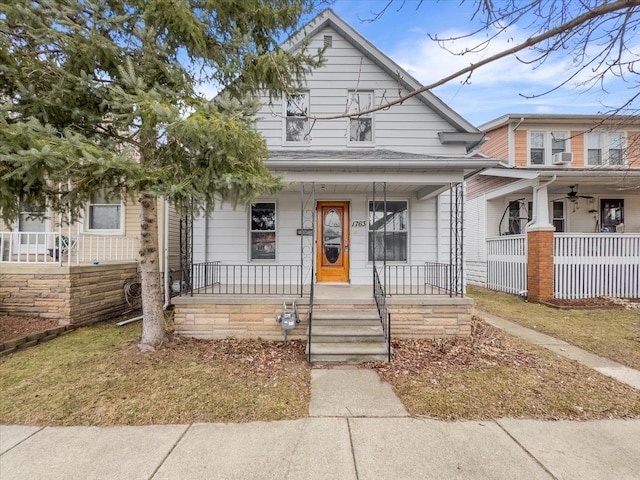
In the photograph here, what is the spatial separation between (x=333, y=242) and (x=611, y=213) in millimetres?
11890

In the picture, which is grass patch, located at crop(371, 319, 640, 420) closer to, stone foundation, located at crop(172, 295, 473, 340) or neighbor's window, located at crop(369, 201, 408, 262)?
stone foundation, located at crop(172, 295, 473, 340)

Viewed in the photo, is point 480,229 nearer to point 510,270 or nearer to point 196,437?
point 510,270

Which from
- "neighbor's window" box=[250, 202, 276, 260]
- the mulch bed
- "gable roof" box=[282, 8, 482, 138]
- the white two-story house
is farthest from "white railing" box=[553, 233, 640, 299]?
the mulch bed

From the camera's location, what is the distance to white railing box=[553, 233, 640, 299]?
952 centimetres

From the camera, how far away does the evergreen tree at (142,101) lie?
12.0 feet

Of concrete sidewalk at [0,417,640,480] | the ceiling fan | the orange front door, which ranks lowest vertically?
concrete sidewalk at [0,417,640,480]

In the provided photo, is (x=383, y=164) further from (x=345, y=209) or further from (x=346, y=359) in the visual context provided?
(x=346, y=359)

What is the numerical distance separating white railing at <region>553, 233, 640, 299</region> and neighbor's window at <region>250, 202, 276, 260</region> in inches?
327

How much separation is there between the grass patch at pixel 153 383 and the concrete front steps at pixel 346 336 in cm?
40

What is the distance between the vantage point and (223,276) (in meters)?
8.14

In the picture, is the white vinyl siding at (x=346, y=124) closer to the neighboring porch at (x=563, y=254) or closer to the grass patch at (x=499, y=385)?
the neighboring porch at (x=563, y=254)

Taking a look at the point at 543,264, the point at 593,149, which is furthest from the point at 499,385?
the point at 593,149

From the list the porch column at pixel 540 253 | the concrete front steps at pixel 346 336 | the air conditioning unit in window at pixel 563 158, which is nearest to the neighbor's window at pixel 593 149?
the air conditioning unit in window at pixel 563 158

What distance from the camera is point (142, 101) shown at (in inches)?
147
